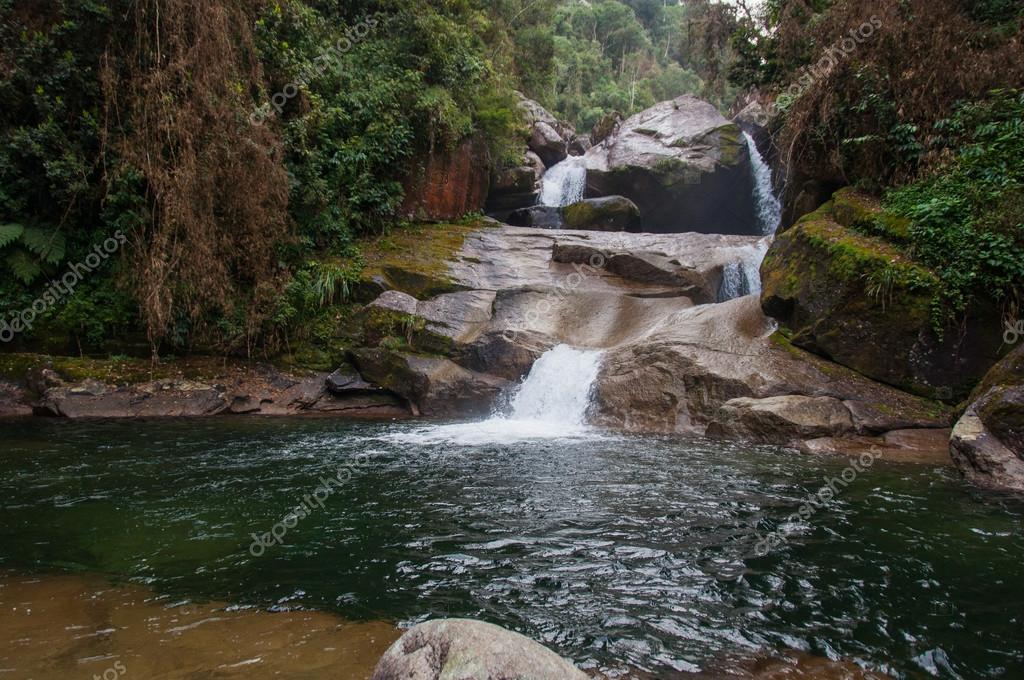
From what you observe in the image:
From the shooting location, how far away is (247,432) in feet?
29.7

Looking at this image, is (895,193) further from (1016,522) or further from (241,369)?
(241,369)

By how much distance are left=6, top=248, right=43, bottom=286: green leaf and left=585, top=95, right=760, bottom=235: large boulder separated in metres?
16.3

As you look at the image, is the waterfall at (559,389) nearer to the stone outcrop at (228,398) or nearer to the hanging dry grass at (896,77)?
the stone outcrop at (228,398)

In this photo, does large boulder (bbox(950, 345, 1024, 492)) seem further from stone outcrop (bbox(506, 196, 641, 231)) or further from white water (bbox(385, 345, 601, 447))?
stone outcrop (bbox(506, 196, 641, 231))

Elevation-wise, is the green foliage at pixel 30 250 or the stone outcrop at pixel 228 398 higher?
the green foliage at pixel 30 250

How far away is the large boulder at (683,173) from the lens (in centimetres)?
1991

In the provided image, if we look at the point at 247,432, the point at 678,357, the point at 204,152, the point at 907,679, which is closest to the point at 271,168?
the point at 204,152

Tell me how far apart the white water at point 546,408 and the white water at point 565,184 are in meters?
10.8

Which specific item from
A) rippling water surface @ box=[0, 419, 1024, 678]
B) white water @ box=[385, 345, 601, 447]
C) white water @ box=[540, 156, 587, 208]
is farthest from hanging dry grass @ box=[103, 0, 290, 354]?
white water @ box=[540, 156, 587, 208]

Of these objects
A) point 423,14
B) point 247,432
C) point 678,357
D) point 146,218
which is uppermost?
point 423,14

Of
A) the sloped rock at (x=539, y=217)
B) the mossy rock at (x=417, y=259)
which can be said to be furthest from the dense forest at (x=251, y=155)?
the sloped rock at (x=539, y=217)

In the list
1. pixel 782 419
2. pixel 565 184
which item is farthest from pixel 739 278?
pixel 565 184

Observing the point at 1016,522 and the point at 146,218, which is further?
the point at 146,218

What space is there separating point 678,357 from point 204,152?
9586 mm
